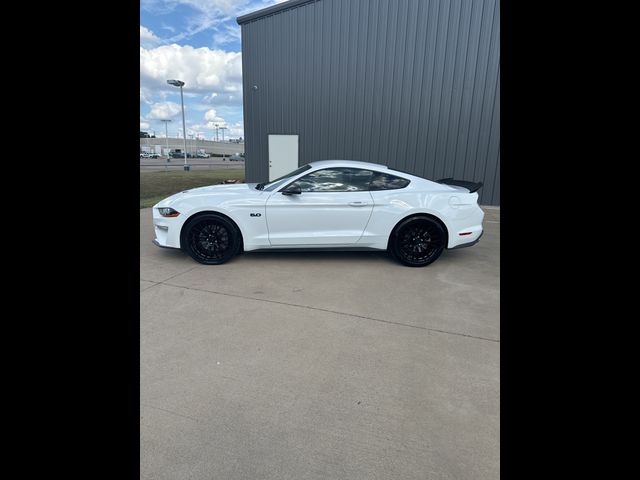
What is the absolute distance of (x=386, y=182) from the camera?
4.94m

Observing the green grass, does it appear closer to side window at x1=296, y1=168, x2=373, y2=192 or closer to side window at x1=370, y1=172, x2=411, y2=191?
side window at x1=296, y1=168, x2=373, y2=192

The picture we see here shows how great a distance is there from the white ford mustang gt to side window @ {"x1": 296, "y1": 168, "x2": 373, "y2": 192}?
14mm

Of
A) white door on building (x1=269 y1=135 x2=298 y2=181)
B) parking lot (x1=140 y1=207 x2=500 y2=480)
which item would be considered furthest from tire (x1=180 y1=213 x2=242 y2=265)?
white door on building (x1=269 y1=135 x2=298 y2=181)

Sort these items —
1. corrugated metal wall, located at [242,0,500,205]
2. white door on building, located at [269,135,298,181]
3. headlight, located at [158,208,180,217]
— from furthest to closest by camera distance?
1. white door on building, located at [269,135,298,181]
2. corrugated metal wall, located at [242,0,500,205]
3. headlight, located at [158,208,180,217]

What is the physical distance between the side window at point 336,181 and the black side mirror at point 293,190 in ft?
0.17

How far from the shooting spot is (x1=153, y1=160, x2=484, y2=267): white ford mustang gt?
470 cm

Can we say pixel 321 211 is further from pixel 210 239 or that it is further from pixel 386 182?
pixel 210 239

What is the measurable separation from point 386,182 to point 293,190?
130 cm

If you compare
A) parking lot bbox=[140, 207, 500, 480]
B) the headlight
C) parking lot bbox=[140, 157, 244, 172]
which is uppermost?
parking lot bbox=[140, 157, 244, 172]

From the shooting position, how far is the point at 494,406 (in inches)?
88.4

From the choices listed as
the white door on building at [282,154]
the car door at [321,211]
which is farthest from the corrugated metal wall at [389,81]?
the car door at [321,211]
